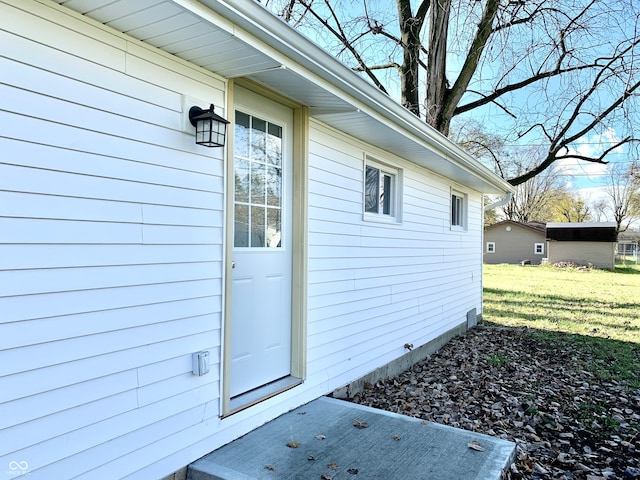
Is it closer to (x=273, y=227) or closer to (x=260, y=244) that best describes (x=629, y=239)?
(x=273, y=227)

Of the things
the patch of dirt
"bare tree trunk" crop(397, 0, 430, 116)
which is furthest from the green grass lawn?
"bare tree trunk" crop(397, 0, 430, 116)

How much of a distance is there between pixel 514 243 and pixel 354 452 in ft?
113

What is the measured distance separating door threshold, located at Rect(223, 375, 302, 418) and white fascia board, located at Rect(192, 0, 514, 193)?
90.5 inches

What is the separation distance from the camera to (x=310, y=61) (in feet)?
A: 9.16

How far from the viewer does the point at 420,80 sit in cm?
1072

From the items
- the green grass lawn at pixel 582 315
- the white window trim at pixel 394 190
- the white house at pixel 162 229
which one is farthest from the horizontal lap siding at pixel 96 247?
the green grass lawn at pixel 582 315

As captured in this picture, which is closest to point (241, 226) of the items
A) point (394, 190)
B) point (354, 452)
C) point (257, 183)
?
point (257, 183)

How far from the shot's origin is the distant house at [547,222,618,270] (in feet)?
84.4

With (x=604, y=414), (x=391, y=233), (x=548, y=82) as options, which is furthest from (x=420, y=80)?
(x=604, y=414)

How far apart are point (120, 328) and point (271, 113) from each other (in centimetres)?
202

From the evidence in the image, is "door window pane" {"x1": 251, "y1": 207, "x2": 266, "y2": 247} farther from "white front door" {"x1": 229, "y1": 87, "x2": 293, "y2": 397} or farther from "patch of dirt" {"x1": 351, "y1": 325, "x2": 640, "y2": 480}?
"patch of dirt" {"x1": 351, "y1": 325, "x2": 640, "y2": 480}

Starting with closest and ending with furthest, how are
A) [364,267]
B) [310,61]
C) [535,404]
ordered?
[310,61] → [535,404] → [364,267]

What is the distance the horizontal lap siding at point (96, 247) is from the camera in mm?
1903

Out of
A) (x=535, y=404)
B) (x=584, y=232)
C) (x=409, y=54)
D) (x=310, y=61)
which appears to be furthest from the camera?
(x=584, y=232)
